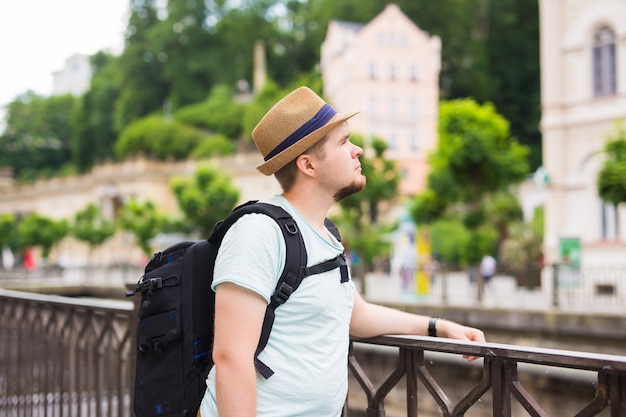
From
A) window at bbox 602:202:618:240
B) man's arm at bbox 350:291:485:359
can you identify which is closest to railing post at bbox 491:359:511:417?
man's arm at bbox 350:291:485:359

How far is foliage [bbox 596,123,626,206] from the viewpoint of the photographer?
16.2 meters

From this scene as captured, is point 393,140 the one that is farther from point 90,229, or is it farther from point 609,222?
point 609,222

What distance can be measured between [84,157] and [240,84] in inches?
805

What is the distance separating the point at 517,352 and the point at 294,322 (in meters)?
0.69

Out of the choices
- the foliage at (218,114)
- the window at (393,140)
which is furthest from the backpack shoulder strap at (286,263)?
the foliage at (218,114)

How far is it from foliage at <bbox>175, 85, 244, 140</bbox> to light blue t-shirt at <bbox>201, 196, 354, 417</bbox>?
182 ft

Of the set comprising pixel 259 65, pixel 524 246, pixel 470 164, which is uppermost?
pixel 259 65

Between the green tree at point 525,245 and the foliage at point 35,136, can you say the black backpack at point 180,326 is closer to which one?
the green tree at point 525,245

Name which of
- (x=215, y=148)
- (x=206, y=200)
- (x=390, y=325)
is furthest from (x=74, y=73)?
(x=390, y=325)

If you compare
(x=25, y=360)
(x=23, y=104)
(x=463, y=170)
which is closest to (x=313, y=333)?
(x=25, y=360)

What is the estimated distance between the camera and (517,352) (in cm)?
228

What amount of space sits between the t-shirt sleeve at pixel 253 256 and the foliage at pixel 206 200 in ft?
104

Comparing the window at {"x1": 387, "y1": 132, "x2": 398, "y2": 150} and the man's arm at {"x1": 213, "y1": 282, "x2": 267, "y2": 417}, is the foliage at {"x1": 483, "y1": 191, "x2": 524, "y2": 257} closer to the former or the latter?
the window at {"x1": 387, "y1": 132, "x2": 398, "y2": 150}

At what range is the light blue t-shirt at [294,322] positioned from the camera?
2.16 meters
